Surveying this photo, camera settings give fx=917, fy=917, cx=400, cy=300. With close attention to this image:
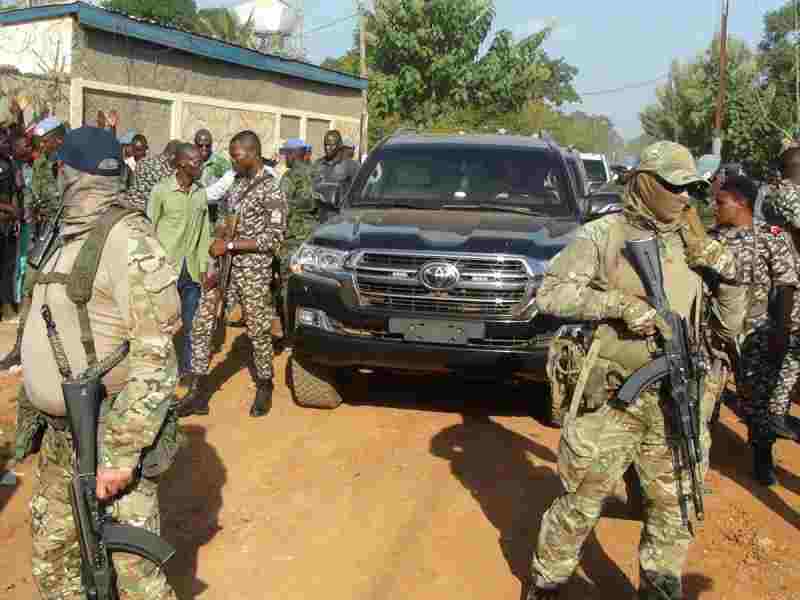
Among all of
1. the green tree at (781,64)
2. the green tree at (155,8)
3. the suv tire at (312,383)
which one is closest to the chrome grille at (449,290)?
the suv tire at (312,383)

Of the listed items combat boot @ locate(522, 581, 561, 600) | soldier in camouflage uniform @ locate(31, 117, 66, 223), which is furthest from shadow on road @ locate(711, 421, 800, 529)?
soldier in camouflage uniform @ locate(31, 117, 66, 223)

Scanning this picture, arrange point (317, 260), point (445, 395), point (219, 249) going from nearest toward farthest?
1. point (317, 260)
2. point (219, 249)
3. point (445, 395)

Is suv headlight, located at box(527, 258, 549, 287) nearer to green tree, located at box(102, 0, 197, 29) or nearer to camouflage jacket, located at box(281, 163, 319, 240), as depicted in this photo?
camouflage jacket, located at box(281, 163, 319, 240)

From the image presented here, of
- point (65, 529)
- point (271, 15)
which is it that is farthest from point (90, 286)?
point (271, 15)

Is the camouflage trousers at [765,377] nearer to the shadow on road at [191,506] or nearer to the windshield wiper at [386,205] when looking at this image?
the windshield wiper at [386,205]

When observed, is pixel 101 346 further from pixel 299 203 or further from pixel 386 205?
pixel 299 203

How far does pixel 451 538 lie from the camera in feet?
14.8

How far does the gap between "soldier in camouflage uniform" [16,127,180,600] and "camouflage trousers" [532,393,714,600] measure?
1477 millimetres

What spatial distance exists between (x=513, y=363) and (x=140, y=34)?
26.9ft

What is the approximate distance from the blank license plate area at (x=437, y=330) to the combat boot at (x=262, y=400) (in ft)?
3.81

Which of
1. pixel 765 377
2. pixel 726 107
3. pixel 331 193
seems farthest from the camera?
pixel 726 107

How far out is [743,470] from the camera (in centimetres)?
580

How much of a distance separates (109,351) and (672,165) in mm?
2039

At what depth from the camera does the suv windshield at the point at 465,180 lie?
676 centimetres
